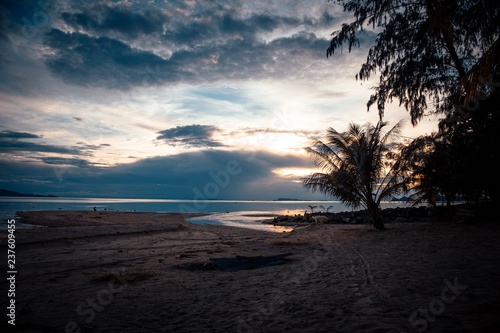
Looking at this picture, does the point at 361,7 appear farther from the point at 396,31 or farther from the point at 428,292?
the point at 428,292

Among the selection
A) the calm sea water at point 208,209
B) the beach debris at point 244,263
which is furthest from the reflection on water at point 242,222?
the beach debris at point 244,263

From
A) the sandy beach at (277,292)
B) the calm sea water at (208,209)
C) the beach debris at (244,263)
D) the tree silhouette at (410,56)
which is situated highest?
the tree silhouette at (410,56)

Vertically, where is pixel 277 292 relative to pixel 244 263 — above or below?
above

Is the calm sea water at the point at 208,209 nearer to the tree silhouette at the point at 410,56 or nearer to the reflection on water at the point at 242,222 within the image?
the reflection on water at the point at 242,222

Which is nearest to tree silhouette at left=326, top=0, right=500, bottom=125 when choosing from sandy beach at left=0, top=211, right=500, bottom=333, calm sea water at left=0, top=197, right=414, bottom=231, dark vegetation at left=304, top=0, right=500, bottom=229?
dark vegetation at left=304, top=0, right=500, bottom=229

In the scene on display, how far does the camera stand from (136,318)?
3949 millimetres

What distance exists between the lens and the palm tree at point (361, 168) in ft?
A: 44.7

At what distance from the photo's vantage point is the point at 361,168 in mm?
13430

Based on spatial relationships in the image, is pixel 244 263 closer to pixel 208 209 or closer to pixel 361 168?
pixel 361 168

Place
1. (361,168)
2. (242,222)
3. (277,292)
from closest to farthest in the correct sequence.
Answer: (277,292) → (361,168) → (242,222)

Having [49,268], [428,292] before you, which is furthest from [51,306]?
[428,292]

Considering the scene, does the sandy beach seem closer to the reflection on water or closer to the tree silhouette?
the tree silhouette

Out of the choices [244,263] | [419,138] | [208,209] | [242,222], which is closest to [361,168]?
[419,138]

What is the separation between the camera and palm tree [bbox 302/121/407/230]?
13633 millimetres
